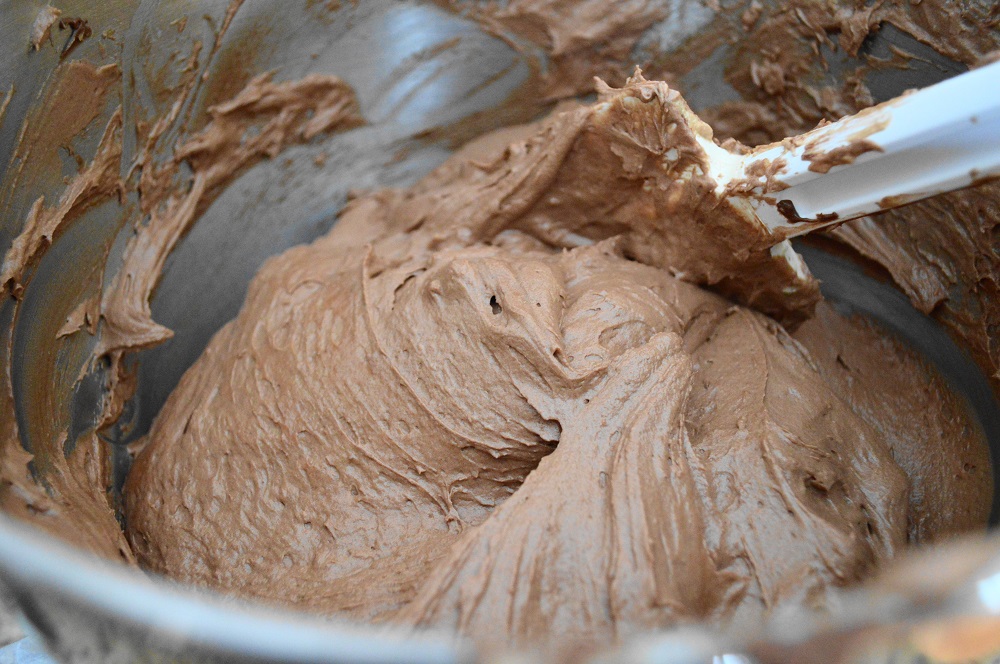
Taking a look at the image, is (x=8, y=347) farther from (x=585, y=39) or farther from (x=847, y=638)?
(x=585, y=39)

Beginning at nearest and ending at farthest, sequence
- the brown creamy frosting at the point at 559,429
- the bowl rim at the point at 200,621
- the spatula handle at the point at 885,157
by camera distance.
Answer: the bowl rim at the point at 200,621 < the spatula handle at the point at 885,157 < the brown creamy frosting at the point at 559,429

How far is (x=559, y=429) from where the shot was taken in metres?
2.01

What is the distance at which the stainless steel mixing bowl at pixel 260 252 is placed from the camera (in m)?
0.97

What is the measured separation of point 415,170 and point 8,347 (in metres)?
1.78

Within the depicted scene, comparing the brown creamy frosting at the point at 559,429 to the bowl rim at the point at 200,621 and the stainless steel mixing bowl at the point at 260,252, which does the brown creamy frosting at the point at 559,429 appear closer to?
the stainless steel mixing bowl at the point at 260,252

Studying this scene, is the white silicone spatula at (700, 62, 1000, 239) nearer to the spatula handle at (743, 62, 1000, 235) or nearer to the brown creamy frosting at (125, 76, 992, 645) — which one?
the spatula handle at (743, 62, 1000, 235)

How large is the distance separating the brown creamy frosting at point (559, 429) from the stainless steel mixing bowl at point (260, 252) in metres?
0.21

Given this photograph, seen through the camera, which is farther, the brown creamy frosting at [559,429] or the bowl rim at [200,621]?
the brown creamy frosting at [559,429]

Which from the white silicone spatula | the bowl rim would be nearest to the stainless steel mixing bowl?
the bowl rim

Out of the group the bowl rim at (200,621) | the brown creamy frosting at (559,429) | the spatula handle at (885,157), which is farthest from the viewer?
the brown creamy frosting at (559,429)

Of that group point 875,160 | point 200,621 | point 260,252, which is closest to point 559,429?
point 875,160

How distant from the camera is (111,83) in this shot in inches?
89.2

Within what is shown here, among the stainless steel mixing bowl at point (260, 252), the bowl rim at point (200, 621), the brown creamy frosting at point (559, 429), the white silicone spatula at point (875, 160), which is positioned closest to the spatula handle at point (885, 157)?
the white silicone spatula at point (875, 160)

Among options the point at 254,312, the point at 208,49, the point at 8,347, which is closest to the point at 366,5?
the point at 208,49
